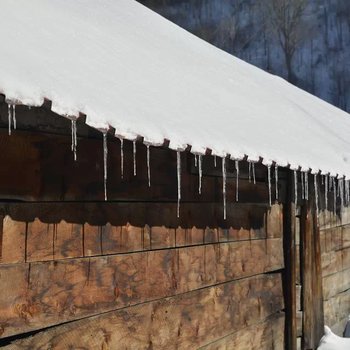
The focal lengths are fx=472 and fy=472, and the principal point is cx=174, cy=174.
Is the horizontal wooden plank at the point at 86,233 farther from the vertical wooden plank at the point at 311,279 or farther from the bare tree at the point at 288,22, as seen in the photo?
the bare tree at the point at 288,22

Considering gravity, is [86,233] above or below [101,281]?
above

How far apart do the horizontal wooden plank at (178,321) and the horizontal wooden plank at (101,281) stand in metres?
0.06

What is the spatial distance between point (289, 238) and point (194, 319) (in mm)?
1338

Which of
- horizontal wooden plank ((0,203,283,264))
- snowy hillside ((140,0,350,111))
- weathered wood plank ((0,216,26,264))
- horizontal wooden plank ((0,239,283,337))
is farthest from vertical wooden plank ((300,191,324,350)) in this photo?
snowy hillside ((140,0,350,111))

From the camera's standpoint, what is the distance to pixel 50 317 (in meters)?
2.00

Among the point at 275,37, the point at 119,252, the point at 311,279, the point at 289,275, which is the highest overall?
the point at 275,37

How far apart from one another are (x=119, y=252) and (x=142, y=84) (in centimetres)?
87

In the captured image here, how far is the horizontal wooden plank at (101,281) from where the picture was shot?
1888 millimetres

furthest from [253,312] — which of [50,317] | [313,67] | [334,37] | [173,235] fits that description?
[334,37]

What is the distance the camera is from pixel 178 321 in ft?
8.87

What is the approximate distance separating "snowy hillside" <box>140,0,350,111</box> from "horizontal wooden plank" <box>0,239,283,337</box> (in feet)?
127

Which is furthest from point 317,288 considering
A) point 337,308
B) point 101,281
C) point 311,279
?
point 101,281

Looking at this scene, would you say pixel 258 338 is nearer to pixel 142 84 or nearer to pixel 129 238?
pixel 129 238

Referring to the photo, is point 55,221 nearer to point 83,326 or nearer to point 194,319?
point 83,326
